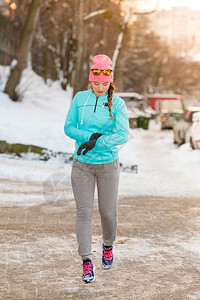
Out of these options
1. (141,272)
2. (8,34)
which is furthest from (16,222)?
(8,34)

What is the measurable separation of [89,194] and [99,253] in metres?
1.32

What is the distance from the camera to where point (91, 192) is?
480 centimetres

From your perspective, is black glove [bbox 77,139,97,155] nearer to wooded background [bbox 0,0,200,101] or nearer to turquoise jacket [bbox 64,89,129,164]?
turquoise jacket [bbox 64,89,129,164]

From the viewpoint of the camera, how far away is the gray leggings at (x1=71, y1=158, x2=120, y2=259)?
4742 millimetres

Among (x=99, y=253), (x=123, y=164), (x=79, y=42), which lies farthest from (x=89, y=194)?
(x=79, y=42)

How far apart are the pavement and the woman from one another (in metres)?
0.36

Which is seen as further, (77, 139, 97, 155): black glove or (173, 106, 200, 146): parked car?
(173, 106, 200, 146): parked car

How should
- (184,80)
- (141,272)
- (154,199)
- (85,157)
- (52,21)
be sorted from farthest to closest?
(184,80)
(52,21)
(154,199)
(141,272)
(85,157)

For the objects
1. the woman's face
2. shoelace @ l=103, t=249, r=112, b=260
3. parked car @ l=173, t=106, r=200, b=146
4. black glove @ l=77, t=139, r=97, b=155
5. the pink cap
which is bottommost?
parked car @ l=173, t=106, r=200, b=146

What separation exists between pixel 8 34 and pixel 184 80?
66577mm

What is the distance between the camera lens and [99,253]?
232 inches

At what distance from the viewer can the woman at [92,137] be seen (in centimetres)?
473

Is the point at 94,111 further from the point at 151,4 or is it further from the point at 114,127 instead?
the point at 151,4

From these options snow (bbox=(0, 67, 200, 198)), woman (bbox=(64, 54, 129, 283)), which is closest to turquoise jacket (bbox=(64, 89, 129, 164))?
woman (bbox=(64, 54, 129, 283))
